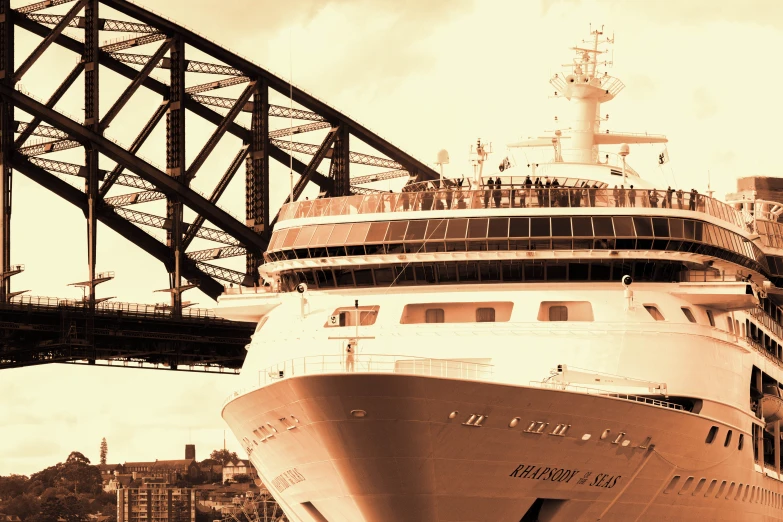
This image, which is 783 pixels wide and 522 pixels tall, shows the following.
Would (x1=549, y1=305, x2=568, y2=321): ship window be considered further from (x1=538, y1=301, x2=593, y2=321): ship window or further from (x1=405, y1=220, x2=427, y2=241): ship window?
(x1=405, y1=220, x2=427, y2=241): ship window

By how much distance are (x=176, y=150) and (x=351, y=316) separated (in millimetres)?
56062

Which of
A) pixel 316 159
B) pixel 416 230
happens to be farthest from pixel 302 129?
pixel 416 230

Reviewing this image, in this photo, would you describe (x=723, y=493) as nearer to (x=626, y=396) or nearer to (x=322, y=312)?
(x=626, y=396)

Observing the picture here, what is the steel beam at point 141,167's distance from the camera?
89.8m

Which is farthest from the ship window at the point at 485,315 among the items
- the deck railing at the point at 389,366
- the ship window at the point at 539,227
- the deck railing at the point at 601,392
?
the deck railing at the point at 601,392

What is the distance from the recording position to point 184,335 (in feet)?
297

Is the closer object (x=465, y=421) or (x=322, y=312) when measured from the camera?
(x=465, y=421)

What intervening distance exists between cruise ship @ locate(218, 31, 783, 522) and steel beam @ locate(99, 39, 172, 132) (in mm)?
47150

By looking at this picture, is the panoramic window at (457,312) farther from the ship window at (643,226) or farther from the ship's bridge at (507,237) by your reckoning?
the ship window at (643,226)

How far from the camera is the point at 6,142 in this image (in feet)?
293

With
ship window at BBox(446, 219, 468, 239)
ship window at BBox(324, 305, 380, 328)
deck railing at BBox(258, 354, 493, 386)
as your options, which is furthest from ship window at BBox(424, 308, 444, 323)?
ship window at BBox(446, 219, 468, 239)

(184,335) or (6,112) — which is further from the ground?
(6,112)

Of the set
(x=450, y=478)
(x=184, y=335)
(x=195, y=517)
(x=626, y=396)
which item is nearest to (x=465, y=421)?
(x=450, y=478)

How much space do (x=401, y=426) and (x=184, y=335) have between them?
54.0 meters
